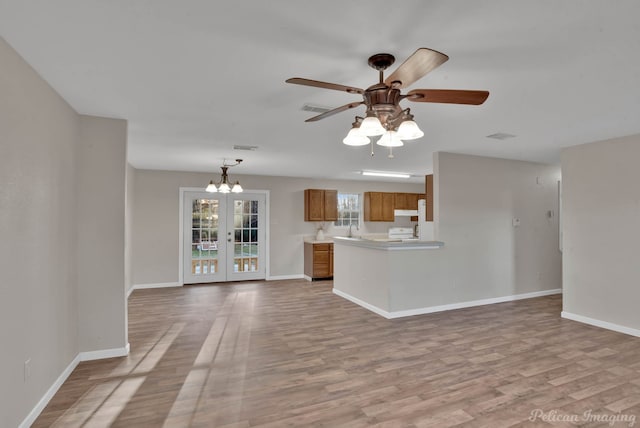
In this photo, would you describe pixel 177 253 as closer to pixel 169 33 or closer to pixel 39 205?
pixel 39 205

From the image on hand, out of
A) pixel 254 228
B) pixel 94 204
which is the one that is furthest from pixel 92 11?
pixel 254 228

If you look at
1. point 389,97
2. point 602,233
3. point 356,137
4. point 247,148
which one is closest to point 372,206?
point 247,148

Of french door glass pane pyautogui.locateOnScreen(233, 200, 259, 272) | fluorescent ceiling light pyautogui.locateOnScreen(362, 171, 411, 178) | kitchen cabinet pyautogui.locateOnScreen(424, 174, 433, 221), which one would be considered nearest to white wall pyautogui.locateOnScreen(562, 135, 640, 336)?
kitchen cabinet pyautogui.locateOnScreen(424, 174, 433, 221)

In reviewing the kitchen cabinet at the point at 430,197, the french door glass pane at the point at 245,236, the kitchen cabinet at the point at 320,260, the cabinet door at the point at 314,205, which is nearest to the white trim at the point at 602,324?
the kitchen cabinet at the point at 430,197

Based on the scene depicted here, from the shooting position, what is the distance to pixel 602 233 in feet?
14.0

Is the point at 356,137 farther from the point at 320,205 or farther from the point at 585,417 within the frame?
the point at 320,205

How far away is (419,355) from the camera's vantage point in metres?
3.35

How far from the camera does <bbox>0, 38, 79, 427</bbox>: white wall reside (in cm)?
197

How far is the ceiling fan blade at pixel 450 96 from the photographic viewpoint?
1.88m

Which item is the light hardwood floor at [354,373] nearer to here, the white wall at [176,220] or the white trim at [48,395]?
the white trim at [48,395]

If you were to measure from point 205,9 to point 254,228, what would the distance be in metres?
6.16

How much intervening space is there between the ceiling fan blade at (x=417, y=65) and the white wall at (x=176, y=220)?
5663mm

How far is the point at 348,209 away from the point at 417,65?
6816 millimetres

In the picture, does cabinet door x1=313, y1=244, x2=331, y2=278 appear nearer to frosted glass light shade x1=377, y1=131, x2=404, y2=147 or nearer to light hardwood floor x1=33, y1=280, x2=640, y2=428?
light hardwood floor x1=33, y1=280, x2=640, y2=428
